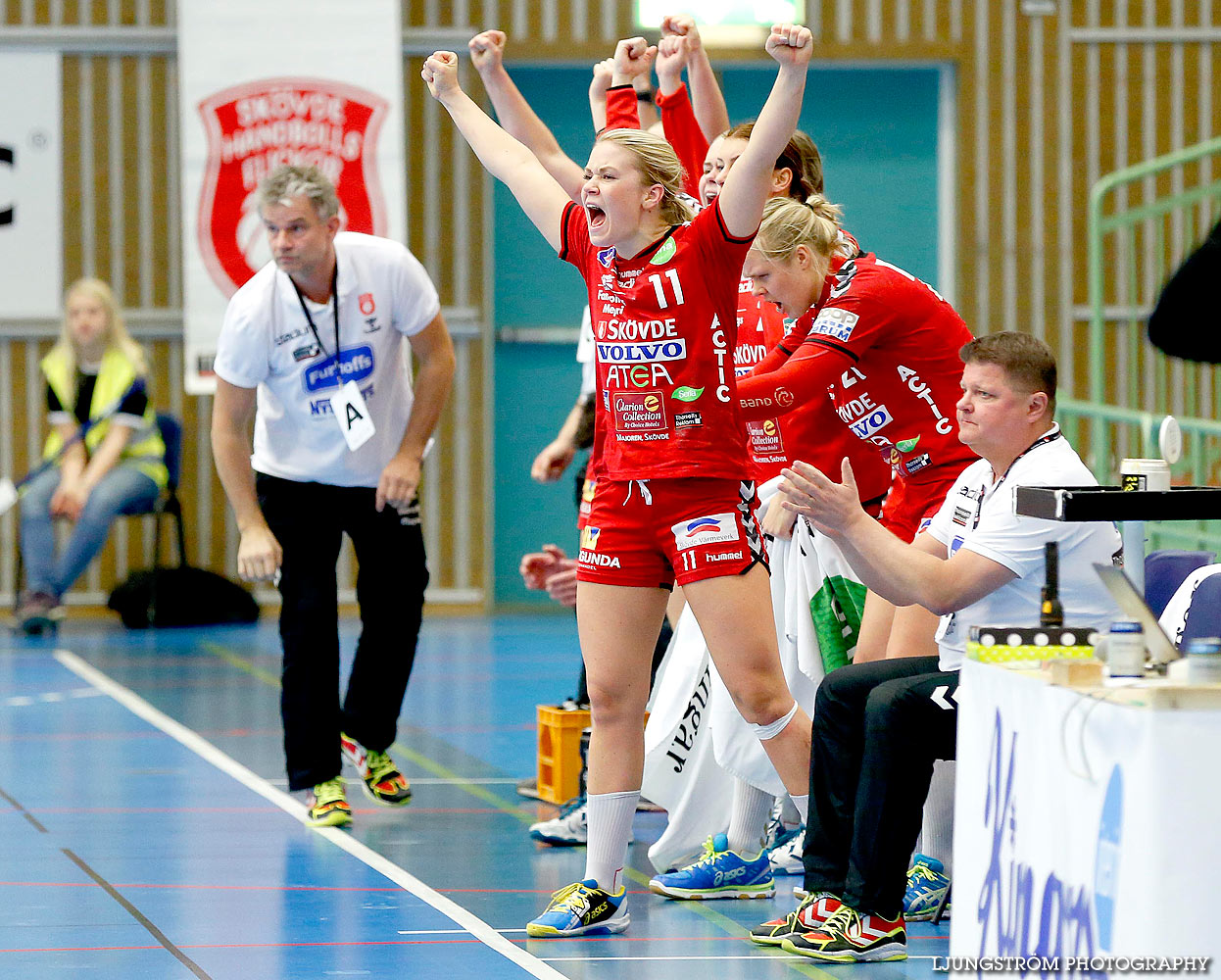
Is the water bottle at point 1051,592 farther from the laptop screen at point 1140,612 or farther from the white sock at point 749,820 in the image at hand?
the white sock at point 749,820

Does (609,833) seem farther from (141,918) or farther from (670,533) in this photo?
(141,918)

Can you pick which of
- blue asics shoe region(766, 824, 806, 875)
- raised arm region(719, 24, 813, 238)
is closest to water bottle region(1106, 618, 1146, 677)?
raised arm region(719, 24, 813, 238)

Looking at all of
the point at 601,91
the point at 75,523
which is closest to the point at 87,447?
the point at 75,523

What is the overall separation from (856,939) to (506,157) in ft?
6.11

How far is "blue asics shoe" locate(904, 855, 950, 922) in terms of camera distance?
408 cm

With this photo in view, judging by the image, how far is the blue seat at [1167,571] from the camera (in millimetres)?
3881

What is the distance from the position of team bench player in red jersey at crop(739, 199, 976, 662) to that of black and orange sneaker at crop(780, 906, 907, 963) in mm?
716

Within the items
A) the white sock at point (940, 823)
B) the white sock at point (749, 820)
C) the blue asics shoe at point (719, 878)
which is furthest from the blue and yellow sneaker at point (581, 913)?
the white sock at point (940, 823)

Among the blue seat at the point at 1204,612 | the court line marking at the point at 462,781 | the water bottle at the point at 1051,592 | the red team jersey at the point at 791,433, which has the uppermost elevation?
the red team jersey at the point at 791,433

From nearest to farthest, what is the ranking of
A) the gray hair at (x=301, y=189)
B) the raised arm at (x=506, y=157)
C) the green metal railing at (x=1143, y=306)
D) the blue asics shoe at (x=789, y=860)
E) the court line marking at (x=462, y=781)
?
the raised arm at (x=506, y=157) → the blue asics shoe at (x=789, y=860) → the gray hair at (x=301, y=189) → the court line marking at (x=462, y=781) → the green metal railing at (x=1143, y=306)

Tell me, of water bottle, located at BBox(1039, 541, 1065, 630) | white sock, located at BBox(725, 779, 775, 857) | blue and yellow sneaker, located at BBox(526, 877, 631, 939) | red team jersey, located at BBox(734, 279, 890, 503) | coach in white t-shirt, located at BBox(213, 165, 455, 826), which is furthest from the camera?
coach in white t-shirt, located at BBox(213, 165, 455, 826)

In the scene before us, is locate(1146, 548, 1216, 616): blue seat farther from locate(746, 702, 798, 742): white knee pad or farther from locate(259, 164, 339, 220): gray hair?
locate(259, 164, 339, 220): gray hair

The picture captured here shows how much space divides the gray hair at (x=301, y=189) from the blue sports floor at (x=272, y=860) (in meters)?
1.74

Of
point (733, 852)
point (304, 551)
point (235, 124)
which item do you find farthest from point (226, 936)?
point (235, 124)
